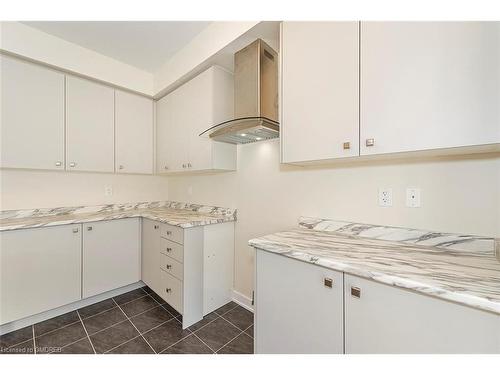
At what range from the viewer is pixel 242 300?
80.4 inches

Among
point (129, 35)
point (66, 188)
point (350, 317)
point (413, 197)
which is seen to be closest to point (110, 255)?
point (66, 188)

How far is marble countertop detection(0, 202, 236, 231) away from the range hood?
78 centimetres

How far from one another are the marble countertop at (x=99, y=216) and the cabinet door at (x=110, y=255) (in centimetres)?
10

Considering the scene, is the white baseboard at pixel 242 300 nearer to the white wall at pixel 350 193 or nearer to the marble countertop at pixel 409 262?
the white wall at pixel 350 193

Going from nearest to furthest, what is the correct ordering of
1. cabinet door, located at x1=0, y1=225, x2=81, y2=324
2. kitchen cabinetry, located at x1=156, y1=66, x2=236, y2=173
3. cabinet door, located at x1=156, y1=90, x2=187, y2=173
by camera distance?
cabinet door, located at x1=0, y1=225, x2=81, y2=324 → kitchen cabinetry, located at x1=156, y1=66, x2=236, y2=173 → cabinet door, located at x1=156, y1=90, x2=187, y2=173

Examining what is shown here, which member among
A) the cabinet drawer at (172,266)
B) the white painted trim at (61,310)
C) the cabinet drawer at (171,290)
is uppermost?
the cabinet drawer at (172,266)

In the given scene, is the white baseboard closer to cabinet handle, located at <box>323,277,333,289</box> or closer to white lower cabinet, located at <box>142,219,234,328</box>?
white lower cabinet, located at <box>142,219,234,328</box>

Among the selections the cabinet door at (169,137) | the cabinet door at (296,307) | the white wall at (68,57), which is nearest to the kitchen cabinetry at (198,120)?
the cabinet door at (169,137)

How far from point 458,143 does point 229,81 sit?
5.79ft

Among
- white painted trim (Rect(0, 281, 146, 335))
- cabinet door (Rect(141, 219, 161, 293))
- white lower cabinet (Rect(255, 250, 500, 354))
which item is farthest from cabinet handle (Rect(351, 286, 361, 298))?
white painted trim (Rect(0, 281, 146, 335))

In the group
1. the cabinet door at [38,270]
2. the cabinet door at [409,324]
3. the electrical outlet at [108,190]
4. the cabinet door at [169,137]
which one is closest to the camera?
the cabinet door at [409,324]

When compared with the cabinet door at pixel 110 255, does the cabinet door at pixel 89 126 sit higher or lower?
higher

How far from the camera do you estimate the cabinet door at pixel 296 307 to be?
0.93 meters

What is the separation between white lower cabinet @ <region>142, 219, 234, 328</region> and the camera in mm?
1735
